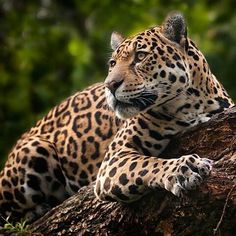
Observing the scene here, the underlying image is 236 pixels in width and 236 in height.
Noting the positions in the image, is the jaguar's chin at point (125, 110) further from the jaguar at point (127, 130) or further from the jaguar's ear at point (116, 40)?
the jaguar's ear at point (116, 40)

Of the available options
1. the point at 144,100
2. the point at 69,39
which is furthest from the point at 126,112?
the point at 69,39

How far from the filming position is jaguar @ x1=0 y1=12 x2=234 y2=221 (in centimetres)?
1034

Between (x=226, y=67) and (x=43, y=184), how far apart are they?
25.4 ft

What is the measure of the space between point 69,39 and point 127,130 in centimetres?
1128

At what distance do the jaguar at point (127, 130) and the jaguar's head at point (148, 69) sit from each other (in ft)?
0.03

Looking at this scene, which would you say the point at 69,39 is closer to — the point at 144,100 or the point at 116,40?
the point at 116,40

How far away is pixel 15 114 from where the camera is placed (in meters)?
18.6

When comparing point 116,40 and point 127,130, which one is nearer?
point 127,130

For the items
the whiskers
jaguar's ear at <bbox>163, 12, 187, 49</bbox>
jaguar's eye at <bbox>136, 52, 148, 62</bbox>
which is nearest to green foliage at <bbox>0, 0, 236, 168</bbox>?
jaguar's ear at <bbox>163, 12, 187, 49</bbox>

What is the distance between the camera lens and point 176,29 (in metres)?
11.3

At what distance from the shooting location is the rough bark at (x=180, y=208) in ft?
31.0

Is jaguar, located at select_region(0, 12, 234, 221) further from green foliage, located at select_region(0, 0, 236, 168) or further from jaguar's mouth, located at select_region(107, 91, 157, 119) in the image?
green foliage, located at select_region(0, 0, 236, 168)

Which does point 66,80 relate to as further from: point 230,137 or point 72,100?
point 230,137

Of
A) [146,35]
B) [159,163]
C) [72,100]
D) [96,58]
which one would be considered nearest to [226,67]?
[96,58]
